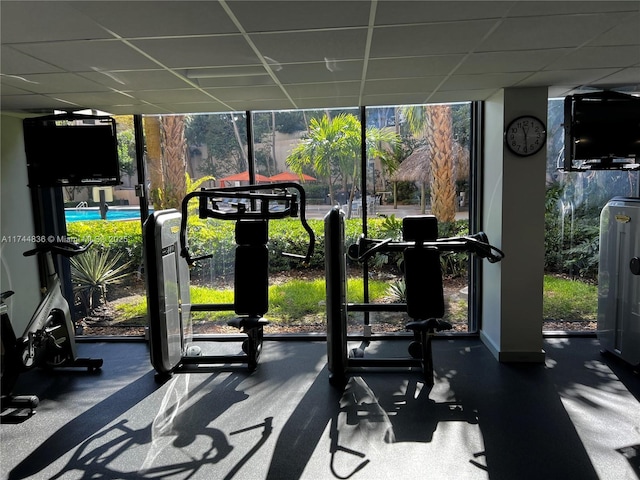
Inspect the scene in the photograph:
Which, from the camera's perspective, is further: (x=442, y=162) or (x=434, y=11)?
(x=442, y=162)

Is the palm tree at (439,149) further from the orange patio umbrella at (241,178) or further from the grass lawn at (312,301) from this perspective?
the orange patio umbrella at (241,178)

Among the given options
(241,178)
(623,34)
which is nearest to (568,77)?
(623,34)

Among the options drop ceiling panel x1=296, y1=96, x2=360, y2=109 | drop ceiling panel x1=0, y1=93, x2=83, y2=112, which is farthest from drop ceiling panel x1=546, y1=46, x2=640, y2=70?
drop ceiling panel x1=0, y1=93, x2=83, y2=112

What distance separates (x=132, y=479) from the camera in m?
2.72

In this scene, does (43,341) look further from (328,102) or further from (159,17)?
(328,102)

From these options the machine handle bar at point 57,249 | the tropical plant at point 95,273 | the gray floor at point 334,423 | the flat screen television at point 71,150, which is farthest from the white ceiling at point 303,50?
the gray floor at point 334,423

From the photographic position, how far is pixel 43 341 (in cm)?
402

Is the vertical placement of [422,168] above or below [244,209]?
above

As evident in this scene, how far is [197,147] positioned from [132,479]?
3.55m

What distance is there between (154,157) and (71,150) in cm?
87

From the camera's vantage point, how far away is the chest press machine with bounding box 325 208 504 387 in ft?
12.5

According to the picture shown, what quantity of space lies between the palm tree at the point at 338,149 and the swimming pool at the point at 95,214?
1.96 metres

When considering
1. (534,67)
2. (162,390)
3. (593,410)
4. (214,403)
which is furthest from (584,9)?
(162,390)

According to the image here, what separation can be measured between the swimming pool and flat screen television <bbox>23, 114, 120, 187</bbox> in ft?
2.02
